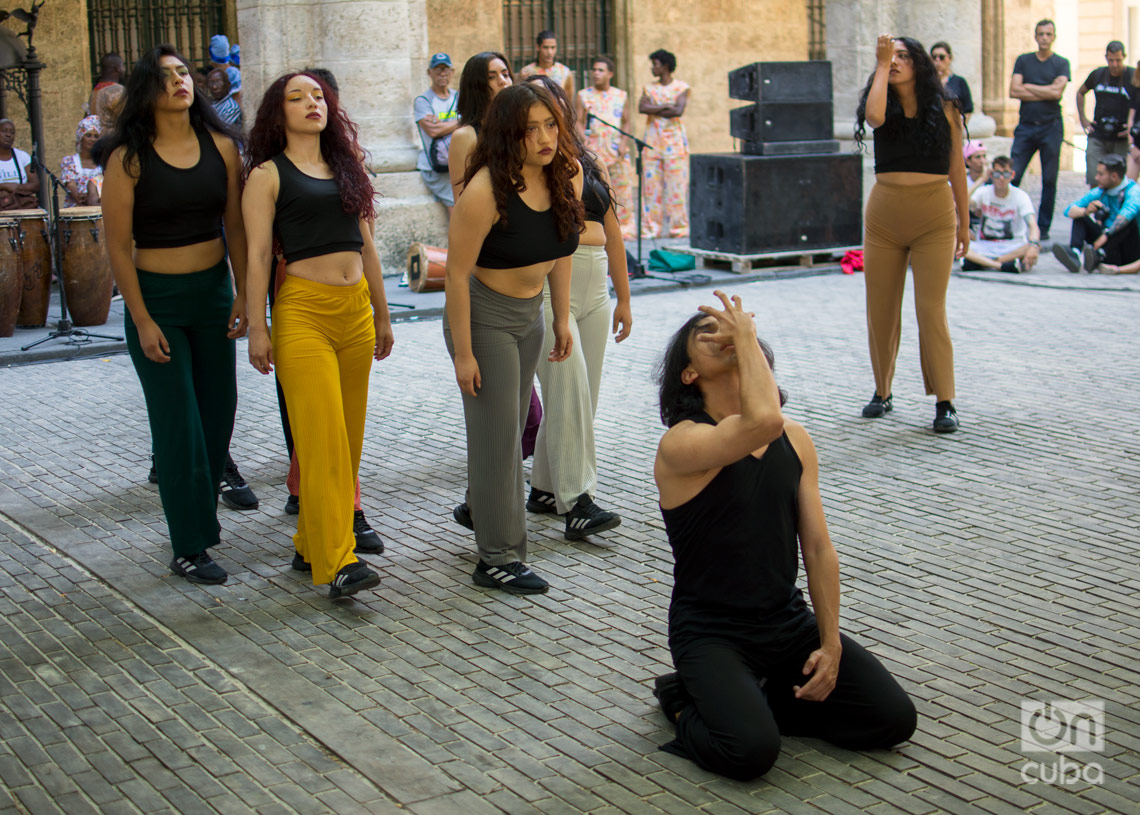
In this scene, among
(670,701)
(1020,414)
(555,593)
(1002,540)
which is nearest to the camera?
(670,701)

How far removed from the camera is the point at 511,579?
5.34 m

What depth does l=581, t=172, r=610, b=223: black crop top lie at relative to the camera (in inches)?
227

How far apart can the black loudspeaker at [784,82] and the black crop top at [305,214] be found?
29.3 feet

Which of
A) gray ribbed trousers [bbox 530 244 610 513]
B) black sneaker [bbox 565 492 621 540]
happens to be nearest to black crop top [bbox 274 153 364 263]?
gray ribbed trousers [bbox 530 244 610 513]

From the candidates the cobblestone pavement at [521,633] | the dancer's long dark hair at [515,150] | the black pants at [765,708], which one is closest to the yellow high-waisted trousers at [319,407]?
the cobblestone pavement at [521,633]

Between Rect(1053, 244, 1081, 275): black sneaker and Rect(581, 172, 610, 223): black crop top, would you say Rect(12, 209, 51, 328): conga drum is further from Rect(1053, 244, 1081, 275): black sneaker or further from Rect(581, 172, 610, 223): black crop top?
Rect(1053, 244, 1081, 275): black sneaker

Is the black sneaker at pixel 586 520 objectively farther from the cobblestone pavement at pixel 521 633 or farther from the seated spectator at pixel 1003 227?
the seated spectator at pixel 1003 227

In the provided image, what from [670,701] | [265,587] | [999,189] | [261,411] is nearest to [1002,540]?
[670,701]

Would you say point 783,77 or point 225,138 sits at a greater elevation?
point 783,77

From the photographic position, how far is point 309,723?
165 inches

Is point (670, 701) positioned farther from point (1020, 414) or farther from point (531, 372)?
point (1020, 414)

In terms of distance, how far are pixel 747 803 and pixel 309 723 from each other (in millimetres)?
1363

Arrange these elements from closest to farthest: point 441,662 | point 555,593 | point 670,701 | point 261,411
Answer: point 670,701
point 441,662
point 555,593
point 261,411

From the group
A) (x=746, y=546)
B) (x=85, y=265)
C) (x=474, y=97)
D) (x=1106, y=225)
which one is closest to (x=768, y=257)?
(x=1106, y=225)
